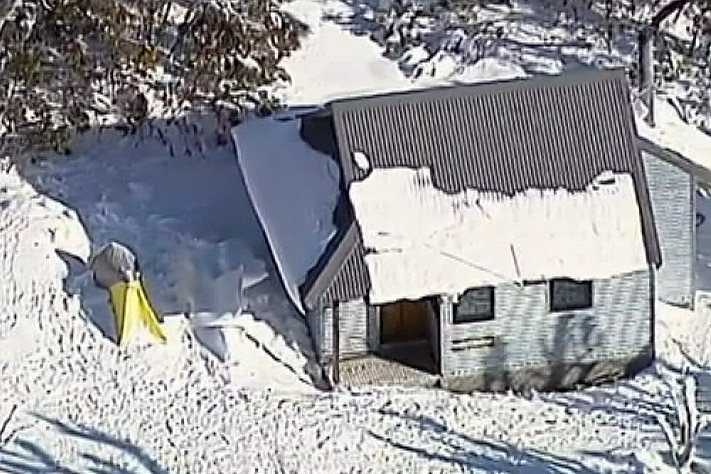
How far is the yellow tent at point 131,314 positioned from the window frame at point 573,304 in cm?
427

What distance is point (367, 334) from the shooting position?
70.3 feet

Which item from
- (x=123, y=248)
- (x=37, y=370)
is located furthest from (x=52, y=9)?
(x=37, y=370)

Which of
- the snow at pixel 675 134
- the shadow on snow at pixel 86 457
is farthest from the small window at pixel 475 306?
the snow at pixel 675 134

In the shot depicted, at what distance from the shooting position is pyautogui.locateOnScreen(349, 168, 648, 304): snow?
2083cm

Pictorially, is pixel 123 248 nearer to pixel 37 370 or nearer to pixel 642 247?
pixel 37 370

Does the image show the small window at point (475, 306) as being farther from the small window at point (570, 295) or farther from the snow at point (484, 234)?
the small window at point (570, 295)

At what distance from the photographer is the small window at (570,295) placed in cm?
2139

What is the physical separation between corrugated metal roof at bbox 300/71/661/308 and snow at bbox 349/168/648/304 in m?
0.14

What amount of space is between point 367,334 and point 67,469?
3.72 metres

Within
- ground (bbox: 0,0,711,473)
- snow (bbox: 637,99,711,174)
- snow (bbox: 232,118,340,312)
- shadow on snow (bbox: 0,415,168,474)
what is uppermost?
snow (bbox: 637,99,711,174)

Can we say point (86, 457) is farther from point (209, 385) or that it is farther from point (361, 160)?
point (361, 160)

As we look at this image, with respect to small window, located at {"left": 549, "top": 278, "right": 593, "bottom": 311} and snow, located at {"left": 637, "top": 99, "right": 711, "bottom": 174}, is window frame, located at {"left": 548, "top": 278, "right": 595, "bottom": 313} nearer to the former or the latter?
small window, located at {"left": 549, "top": 278, "right": 593, "bottom": 311}

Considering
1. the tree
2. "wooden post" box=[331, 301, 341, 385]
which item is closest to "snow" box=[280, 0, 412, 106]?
the tree

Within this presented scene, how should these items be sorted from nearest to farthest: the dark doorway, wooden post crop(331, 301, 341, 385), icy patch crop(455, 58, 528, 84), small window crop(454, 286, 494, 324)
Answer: wooden post crop(331, 301, 341, 385), small window crop(454, 286, 494, 324), the dark doorway, icy patch crop(455, 58, 528, 84)
